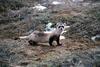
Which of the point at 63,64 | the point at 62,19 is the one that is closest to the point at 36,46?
the point at 63,64

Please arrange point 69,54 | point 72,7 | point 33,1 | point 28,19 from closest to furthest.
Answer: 1. point 69,54
2. point 28,19
3. point 72,7
4. point 33,1

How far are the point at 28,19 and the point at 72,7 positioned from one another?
250cm

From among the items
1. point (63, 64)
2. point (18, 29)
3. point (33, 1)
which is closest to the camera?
point (63, 64)

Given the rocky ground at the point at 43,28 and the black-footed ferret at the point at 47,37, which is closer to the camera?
the rocky ground at the point at 43,28

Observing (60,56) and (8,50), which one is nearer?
(60,56)

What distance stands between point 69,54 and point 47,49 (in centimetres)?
79

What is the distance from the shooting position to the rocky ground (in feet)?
A: 25.2

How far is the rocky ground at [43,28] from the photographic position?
302 inches

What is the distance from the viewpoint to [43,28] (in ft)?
34.2

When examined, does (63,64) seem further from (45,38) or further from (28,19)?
(28,19)

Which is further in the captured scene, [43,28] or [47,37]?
[43,28]

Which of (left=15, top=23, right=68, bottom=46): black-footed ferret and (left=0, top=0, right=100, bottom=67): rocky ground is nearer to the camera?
→ (left=0, top=0, right=100, bottom=67): rocky ground

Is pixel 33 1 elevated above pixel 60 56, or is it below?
above

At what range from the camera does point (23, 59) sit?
25.7 feet
